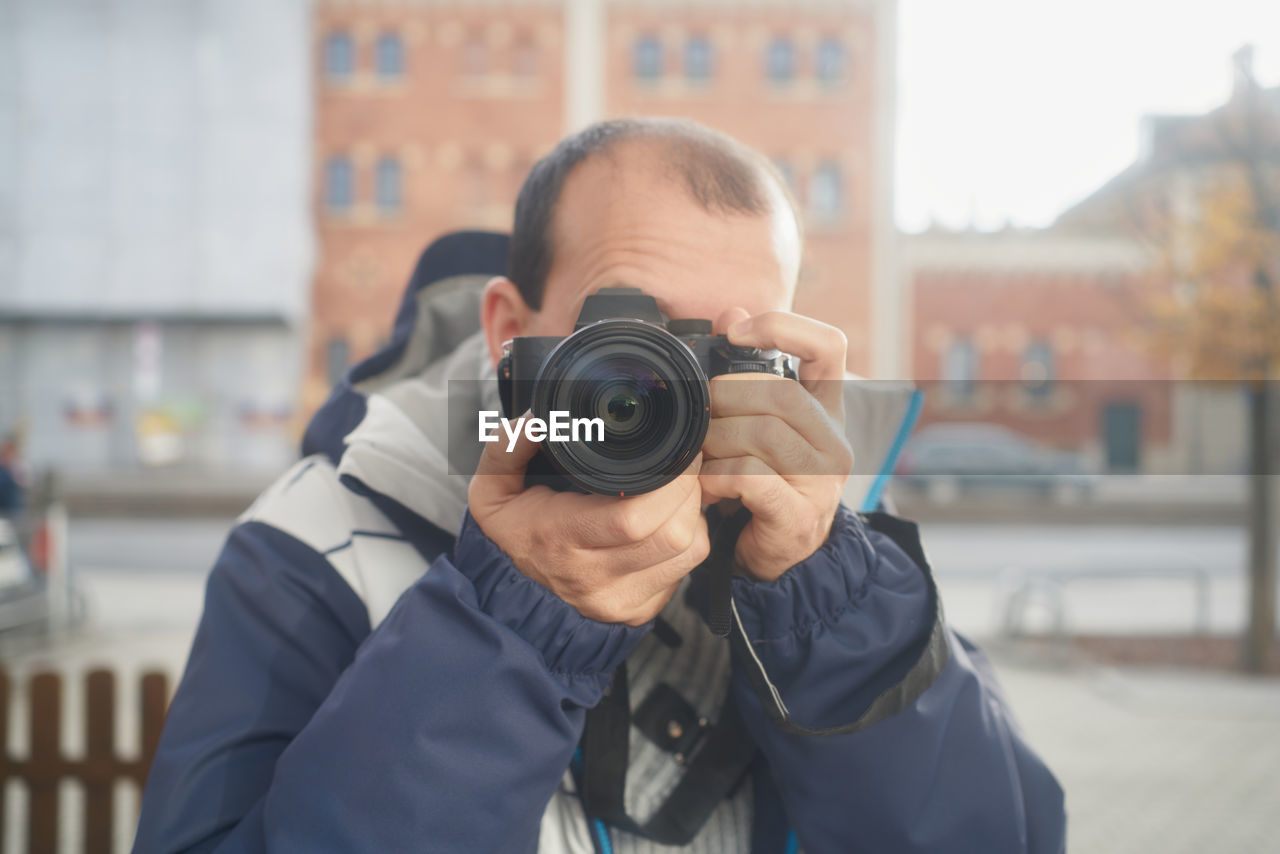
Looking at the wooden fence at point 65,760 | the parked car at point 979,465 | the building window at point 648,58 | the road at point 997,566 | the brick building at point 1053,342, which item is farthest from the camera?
the brick building at point 1053,342

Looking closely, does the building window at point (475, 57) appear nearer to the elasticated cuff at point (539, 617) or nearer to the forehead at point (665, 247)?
the forehead at point (665, 247)

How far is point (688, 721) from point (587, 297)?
0.63m

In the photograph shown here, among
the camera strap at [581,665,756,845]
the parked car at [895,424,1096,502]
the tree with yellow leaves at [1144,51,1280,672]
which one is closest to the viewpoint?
the camera strap at [581,665,756,845]

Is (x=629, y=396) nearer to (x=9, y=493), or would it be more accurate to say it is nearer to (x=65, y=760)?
(x=65, y=760)

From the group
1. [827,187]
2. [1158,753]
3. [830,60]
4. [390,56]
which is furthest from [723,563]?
[390,56]

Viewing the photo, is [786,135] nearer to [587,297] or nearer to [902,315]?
[902,315]

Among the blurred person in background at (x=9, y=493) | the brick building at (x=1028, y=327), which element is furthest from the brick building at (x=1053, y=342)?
the blurred person in background at (x=9, y=493)

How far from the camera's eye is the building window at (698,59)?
23.7 metres

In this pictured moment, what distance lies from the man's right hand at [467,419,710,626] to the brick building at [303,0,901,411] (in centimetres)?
2288

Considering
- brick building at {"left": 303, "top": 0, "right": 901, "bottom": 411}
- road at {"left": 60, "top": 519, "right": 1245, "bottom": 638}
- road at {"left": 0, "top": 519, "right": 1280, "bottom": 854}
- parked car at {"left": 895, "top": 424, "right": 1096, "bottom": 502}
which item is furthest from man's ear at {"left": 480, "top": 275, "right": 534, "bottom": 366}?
brick building at {"left": 303, "top": 0, "right": 901, "bottom": 411}

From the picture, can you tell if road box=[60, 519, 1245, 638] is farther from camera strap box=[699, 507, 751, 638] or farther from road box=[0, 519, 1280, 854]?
camera strap box=[699, 507, 751, 638]

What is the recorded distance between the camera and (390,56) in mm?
23609

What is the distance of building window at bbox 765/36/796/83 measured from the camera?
78.0 feet

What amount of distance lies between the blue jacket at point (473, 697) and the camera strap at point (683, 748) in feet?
0.13
